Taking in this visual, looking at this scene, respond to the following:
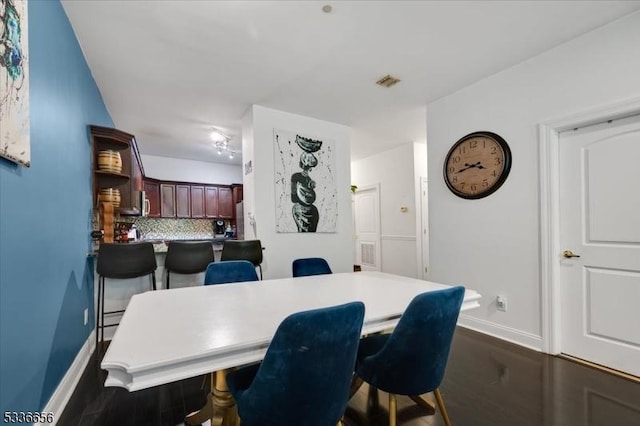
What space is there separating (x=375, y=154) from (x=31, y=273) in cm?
558

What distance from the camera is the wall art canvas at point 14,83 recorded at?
120 cm

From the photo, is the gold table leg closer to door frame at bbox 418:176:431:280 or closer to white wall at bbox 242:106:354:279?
white wall at bbox 242:106:354:279

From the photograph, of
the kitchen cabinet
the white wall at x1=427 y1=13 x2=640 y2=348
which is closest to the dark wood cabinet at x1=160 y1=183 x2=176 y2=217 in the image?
the kitchen cabinet

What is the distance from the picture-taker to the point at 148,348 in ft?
3.15

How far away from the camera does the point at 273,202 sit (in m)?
3.77

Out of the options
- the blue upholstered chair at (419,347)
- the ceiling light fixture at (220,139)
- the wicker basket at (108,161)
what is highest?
the ceiling light fixture at (220,139)

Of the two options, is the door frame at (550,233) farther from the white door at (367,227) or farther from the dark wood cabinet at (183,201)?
the dark wood cabinet at (183,201)

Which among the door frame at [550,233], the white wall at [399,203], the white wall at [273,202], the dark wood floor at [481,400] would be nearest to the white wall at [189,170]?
the white wall at [273,202]

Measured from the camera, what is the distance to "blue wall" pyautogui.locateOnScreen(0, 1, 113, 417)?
1.34 metres

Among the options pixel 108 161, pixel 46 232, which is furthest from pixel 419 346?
pixel 108 161

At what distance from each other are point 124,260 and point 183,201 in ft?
13.4

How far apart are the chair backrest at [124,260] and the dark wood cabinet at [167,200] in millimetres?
3859

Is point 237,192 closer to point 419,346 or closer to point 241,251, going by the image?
point 241,251

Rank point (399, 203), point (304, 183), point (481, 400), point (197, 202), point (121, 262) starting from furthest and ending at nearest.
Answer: point (197, 202), point (399, 203), point (304, 183), point (121, 262), point (481, 400)
